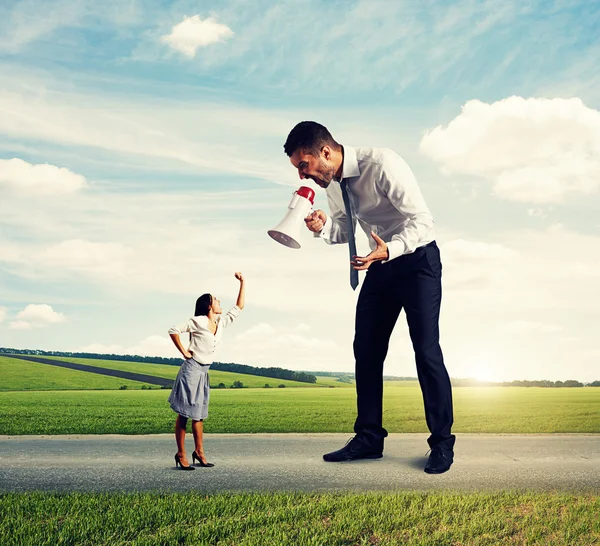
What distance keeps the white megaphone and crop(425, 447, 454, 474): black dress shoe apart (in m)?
1.98

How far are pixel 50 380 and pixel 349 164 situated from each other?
43313 mm

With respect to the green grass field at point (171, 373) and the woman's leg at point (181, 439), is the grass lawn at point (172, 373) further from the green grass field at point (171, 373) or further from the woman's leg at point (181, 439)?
the woman's leg at point (181, 439)

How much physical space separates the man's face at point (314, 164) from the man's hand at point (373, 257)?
2.37 feet

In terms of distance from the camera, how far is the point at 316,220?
5141 mm

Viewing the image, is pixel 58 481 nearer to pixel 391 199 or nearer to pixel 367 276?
pixel 367 276

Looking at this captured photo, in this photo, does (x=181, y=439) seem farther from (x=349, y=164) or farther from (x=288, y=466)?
(x=349, y=164)

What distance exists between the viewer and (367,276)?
5227 mm

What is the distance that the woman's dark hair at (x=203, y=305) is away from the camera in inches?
219

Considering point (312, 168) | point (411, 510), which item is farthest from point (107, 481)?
point (312, 168)

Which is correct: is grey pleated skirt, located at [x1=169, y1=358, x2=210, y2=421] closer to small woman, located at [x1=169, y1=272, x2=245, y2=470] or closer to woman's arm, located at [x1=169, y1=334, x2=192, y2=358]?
small woman, located at [x1=169, y1=272, x2=245, y2=470]

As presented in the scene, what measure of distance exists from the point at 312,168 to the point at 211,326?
5.63 ft

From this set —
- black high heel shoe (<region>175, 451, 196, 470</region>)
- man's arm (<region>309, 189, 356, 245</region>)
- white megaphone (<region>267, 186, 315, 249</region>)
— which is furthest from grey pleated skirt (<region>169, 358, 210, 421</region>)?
man's arm (<region>309, 189, 356, 245</region>)

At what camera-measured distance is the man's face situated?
4730 mm

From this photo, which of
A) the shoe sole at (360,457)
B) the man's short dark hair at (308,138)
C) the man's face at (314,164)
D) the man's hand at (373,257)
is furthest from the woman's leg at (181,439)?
the man's short dark hair at (308,138)
